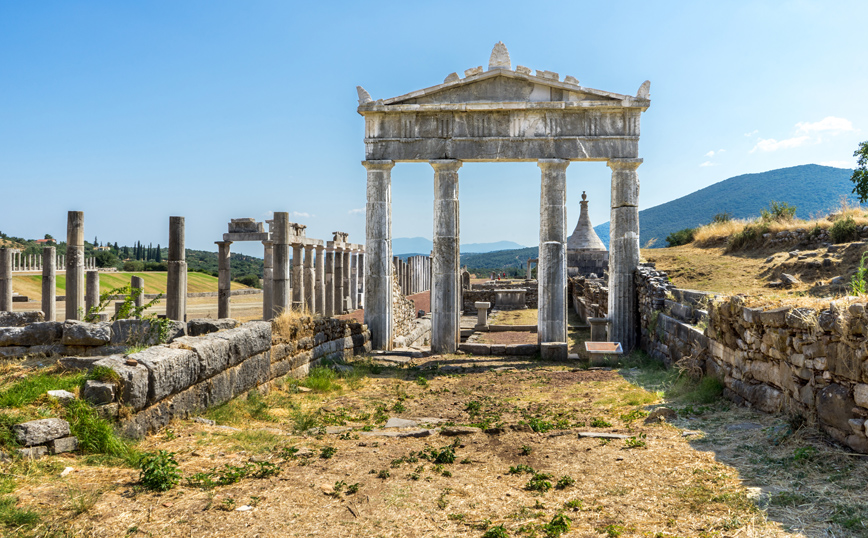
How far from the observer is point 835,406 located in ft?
17.5

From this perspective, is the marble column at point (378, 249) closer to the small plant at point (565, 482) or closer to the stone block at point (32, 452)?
the stone block at point (32, 452)

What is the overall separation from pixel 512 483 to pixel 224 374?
15.0 feet

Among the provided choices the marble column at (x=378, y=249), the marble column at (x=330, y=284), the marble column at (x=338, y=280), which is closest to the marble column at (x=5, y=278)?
the marble column at (x=330, y=284)

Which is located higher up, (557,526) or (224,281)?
(224,281)

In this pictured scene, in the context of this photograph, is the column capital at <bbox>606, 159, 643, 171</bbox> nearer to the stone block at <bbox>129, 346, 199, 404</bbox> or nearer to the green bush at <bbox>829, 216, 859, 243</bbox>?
the green bush at <bbox>829, 216, 859, 243</bbox>

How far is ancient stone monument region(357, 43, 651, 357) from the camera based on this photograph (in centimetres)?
1533

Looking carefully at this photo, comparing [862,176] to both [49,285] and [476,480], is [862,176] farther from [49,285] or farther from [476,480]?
[49,285]

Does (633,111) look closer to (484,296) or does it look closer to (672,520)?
(672,520)

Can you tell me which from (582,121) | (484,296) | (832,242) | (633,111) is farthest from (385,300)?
(484,296)

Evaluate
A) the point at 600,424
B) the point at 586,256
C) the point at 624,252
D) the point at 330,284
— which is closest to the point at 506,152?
the point at 624,252

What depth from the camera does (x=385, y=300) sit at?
1591 centimetres

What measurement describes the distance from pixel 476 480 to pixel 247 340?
15.3 feet

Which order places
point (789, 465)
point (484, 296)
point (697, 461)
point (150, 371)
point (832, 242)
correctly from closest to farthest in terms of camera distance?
1. point (789, 465)
2. point (697, 461)
3. point (150, 371)
4. point (832, 242)
5. point (484, 296)

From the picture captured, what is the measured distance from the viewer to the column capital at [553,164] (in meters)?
15.4
